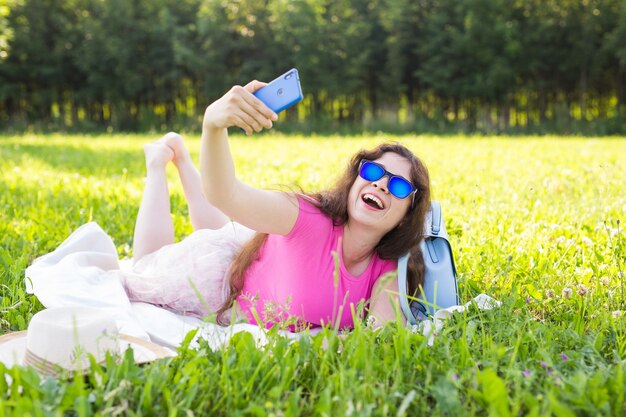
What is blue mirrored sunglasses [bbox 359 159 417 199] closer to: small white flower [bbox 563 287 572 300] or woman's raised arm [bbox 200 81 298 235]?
woman's raised arm [bbox 200 81 298 235]

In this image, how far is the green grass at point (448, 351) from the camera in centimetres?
192

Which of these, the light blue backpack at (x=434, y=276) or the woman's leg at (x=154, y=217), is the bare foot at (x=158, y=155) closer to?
the woman's leg at (x=154, y=217)

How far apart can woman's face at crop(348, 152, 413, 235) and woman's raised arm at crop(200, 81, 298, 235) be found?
352mm

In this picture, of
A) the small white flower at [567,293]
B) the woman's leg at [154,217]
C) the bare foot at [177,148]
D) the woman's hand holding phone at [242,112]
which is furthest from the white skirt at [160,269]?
the small white flower at [567,293]

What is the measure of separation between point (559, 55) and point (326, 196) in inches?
866

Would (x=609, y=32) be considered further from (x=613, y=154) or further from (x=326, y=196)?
(x=326, y=196)

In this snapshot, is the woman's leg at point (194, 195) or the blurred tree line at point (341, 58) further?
the blurred tree line at point (341, 58)

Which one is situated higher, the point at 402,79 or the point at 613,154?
the point at 402,79

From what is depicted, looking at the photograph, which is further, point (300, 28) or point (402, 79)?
point (402, 79)

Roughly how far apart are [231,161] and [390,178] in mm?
763

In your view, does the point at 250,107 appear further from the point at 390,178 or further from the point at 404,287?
the point at 404,287

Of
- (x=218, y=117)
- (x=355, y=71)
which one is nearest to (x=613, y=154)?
(x=218, y=117)

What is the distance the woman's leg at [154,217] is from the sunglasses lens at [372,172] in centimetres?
155

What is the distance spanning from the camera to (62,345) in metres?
2.13
